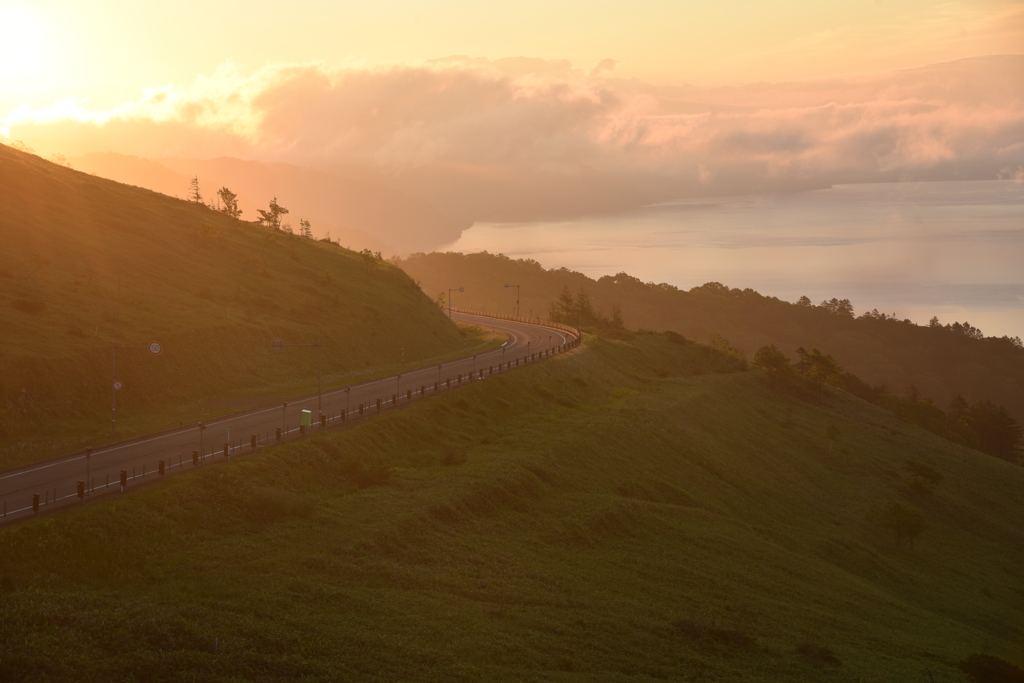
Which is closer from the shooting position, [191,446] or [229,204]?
[191,446]

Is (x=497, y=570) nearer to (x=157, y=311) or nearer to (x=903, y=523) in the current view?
(x=903, y=523)

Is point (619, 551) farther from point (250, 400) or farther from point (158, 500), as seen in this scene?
point (250, 400)

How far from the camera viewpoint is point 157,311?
69.9 m

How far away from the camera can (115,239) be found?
85.1m

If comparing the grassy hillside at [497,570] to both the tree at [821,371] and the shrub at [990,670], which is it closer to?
the shrub at [990,670]

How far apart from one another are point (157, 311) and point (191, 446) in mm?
30988

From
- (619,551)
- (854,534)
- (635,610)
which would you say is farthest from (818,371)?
(635,610)

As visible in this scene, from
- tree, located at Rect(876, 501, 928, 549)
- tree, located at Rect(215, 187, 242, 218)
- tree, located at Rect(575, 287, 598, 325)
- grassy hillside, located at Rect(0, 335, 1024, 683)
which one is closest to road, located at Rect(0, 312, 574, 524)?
grassy hillside, located at Rect(0, 335, 1024, 683)

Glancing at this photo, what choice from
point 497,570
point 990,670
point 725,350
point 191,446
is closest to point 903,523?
point 990,670

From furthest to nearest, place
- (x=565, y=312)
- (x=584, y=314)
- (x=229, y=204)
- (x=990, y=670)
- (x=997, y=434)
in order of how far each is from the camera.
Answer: (x=565, y=312)
(x=584, y=314)
(x=997, y=434)
(x=229, y=204)
(x=990, y=670)

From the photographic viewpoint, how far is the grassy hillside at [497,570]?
25.0 m

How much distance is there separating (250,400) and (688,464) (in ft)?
127

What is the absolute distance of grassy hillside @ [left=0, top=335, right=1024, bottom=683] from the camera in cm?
2498

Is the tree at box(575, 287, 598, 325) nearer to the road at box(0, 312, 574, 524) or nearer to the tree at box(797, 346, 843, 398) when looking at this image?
the tree at box(797, 346, 843, 398)
